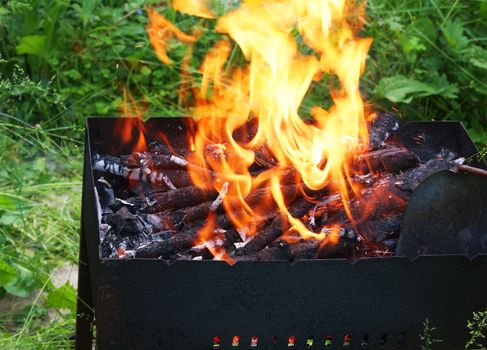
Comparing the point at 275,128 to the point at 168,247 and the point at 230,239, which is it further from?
the point at 168,247

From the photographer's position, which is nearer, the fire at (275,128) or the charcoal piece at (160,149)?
the fire at (275,128)

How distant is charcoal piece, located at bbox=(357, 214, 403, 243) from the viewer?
266cm

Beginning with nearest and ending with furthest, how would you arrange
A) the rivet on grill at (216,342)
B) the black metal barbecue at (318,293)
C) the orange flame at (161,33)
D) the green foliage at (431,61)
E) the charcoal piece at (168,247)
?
1. the black metal barbecue at (318,293)
2. the rivet on grill at (216,342)
3. the charcoal piece at (168,247)
4. the green foliage at (431,61)
5. the orange flame at (161,33)

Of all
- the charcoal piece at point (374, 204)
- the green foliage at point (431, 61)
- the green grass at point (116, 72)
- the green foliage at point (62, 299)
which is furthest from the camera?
the green foliage at point (431, 61)

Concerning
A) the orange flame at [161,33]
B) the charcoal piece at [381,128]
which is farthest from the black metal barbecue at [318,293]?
the orange flame at [161,33]

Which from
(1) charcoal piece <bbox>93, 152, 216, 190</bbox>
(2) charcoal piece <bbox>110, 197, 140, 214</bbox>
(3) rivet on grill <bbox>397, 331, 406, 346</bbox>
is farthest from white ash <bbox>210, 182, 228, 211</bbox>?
(3) rivet on grill <bbox>397, 331, 406, 346</bbox>

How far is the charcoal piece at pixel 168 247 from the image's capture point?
256cm

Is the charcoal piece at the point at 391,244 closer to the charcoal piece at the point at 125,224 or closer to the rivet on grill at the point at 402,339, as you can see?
the rivet on grill at the point at 402,339

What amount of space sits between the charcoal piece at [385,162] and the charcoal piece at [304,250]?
1.51ft

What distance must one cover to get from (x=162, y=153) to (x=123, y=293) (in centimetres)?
80

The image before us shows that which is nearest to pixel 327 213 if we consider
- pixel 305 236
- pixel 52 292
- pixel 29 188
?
pixel 305 236

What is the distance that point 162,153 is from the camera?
3.04 m

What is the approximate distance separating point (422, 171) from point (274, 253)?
2.19ft

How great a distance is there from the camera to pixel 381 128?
311 cm
